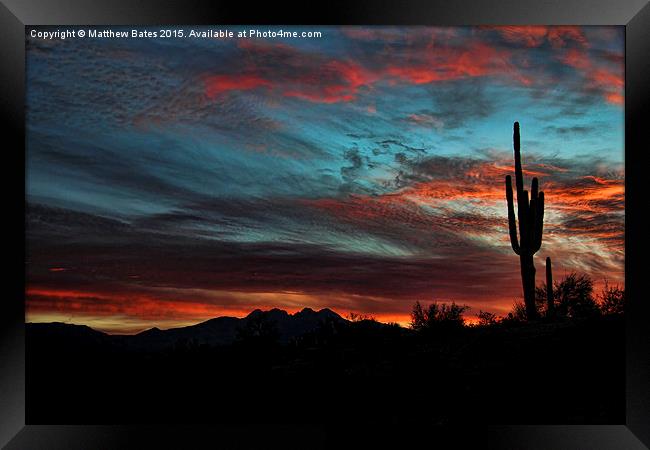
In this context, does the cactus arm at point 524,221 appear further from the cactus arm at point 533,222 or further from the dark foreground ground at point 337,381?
the dark foreground ground at point 337,381

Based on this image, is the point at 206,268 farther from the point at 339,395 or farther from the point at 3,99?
the point at 3,99

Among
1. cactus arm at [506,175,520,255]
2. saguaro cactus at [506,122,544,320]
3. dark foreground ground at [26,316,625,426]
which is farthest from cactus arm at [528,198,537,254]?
dark foreground ground at [26,316,625,426]

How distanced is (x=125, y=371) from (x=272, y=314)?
1912 millimetres

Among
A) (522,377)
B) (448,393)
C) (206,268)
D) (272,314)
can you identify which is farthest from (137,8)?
(522,377)

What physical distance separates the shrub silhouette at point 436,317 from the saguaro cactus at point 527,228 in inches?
50.2

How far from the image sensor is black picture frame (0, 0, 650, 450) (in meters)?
6.24

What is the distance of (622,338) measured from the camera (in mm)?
8125

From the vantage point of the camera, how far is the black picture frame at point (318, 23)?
6.24 m

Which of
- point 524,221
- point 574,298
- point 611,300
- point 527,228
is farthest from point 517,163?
point 574,298

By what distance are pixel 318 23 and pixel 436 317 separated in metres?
4.59

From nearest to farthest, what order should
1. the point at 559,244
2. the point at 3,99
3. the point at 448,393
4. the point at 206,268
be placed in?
1. the point at 3,99
2. the point at 448,393
3. the point at 206,268
4. the point at 559,244

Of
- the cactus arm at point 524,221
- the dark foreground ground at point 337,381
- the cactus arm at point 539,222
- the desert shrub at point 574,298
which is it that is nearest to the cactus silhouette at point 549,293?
the desert shrub at point 574,298

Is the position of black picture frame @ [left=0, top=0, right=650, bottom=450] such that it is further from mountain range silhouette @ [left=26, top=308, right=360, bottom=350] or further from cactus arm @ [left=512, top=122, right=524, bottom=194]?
cactus arm @ [left=512, top=122, right=524, bottom=194]

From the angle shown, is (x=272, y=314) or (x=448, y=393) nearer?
(x=448, y=393)
